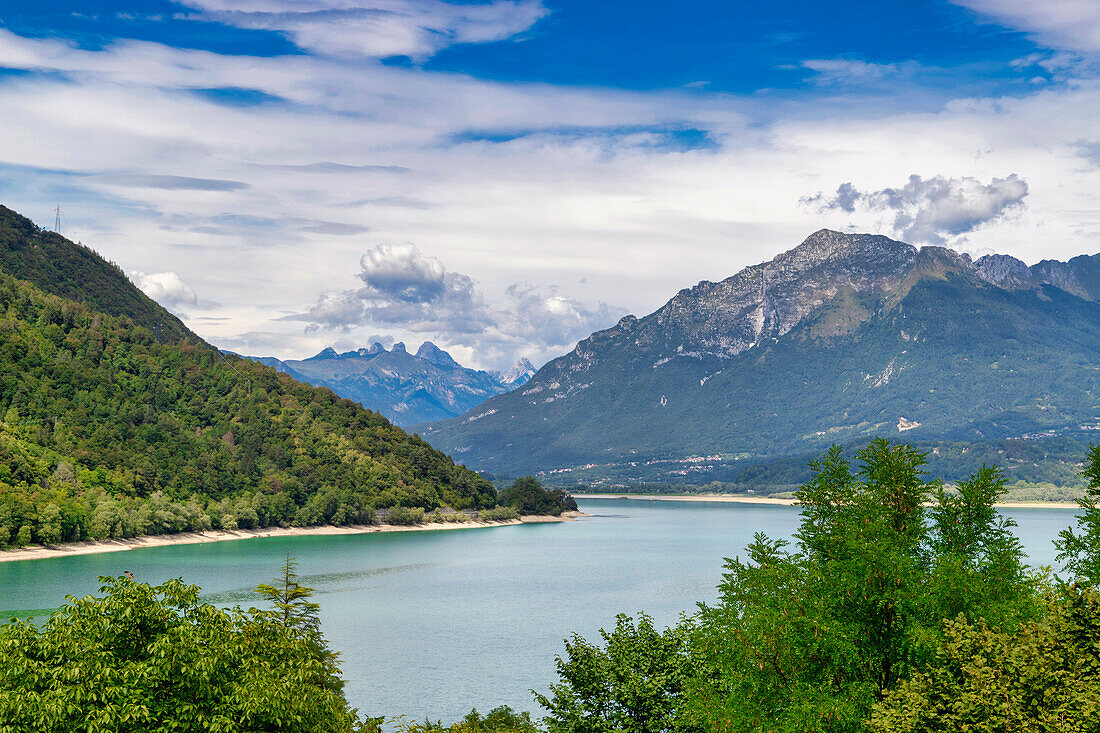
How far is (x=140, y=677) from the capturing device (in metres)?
13.4

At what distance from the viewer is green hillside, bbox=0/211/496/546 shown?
346ft

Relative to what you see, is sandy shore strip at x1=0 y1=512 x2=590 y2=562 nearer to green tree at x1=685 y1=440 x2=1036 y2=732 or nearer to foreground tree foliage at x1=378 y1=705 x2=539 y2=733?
foreground tree foliage at x1=378 y1=705 x2=539 y2=733

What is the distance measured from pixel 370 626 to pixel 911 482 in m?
47.1

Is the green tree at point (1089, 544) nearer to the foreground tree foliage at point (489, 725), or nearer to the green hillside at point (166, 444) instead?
the foreground tree foliage at point (489, 725)

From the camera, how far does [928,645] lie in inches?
648

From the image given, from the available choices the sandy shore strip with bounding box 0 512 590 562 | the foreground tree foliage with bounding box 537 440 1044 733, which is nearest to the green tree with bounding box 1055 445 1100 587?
the foreground tree foliage with bounding box 537 440 1044 733

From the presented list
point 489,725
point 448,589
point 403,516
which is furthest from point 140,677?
point 403,516

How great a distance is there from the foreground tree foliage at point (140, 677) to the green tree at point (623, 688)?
9269mm

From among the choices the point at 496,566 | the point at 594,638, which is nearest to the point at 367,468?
the point at 496,566

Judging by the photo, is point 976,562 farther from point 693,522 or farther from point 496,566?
point 693,522

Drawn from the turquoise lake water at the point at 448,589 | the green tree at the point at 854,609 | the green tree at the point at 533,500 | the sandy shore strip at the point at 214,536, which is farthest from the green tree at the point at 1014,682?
the green tree at the point at 533,500

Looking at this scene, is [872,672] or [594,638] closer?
[872,672]

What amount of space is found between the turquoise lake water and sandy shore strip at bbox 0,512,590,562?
8.28 feet

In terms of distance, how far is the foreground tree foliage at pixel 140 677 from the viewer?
12797 millimetres
